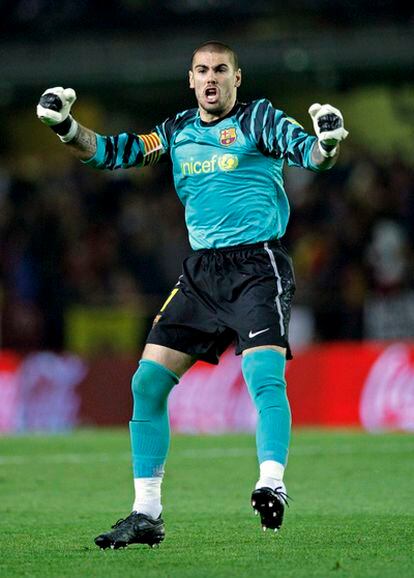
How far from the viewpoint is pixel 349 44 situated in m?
19.5

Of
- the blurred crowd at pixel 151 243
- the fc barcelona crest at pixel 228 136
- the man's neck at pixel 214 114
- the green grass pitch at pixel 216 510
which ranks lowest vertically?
the green grass pitch at pixel 216 510

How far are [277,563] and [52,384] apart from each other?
12.1 metres

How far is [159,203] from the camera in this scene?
68.4 ft

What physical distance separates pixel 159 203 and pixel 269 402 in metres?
14.6

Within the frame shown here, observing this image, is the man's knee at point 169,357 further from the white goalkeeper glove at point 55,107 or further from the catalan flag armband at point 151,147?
the white goalkeeper glove at point 55,107

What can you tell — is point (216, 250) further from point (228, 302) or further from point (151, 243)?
point (151, 243)

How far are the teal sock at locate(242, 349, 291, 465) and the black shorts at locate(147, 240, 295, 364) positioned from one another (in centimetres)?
11

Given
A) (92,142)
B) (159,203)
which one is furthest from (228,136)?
(159,203)

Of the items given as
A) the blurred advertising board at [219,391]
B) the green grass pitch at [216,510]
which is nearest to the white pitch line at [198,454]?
the green grass pitch at [216,510]

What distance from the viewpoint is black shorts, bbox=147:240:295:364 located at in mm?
6613

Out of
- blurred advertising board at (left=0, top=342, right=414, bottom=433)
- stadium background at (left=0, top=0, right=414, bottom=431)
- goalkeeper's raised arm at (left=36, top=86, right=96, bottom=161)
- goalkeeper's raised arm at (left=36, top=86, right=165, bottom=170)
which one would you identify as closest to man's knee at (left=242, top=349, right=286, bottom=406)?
goalkeeper's raised arm at (left=36, top=86, right=165, bottom=170)

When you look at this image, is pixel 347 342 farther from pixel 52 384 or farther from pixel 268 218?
pixel 268 218

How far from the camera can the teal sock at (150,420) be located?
261 inches

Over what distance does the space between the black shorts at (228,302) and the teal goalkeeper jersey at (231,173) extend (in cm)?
10
